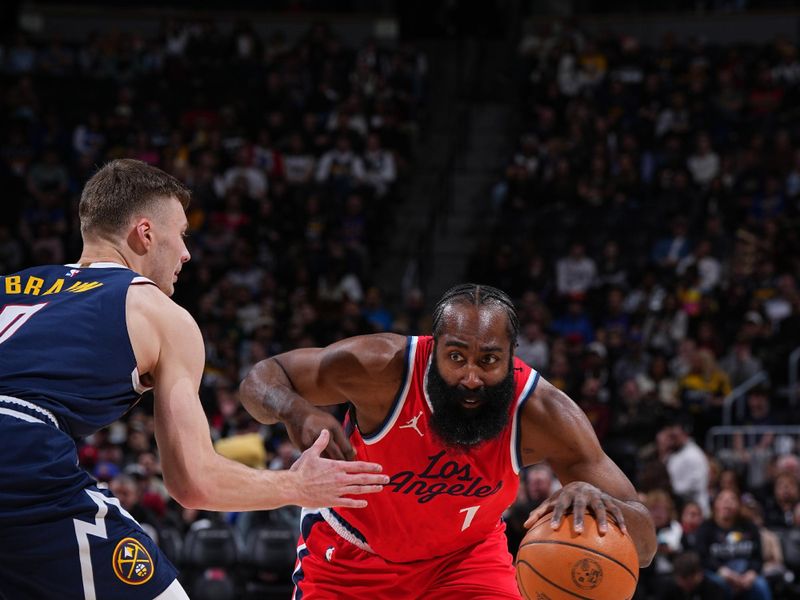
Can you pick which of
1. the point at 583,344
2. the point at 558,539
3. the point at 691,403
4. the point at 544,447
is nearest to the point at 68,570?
the point at 558,539

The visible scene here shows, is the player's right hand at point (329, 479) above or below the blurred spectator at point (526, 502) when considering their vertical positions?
above

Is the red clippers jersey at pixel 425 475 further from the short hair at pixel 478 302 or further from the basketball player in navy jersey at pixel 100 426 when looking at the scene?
the basketball player in navy jersey at pixel 100 426

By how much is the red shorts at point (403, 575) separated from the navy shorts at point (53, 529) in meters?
1.46

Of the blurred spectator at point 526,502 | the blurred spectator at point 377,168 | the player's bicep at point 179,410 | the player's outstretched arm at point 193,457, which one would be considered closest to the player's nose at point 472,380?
the player's outstretched arm at point 193,457

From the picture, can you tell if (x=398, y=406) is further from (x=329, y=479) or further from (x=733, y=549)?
(x=733, y=549)

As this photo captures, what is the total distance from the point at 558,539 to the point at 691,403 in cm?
835

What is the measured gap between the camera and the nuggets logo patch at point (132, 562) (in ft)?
10.3

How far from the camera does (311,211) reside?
597 inches

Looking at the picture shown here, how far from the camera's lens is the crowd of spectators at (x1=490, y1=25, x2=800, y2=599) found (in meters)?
9.58

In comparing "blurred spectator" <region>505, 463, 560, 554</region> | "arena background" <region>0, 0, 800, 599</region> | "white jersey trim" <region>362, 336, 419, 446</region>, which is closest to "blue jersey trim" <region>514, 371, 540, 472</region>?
"white jersey trim" <region>362, 336, 419, 446</region>

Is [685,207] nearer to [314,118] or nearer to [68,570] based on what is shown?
[314,118]

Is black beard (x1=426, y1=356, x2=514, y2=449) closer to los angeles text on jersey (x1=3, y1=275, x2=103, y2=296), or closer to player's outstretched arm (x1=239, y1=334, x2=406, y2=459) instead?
player's outstretched arm (x1=239, y1=334, x2=406, y2=459)

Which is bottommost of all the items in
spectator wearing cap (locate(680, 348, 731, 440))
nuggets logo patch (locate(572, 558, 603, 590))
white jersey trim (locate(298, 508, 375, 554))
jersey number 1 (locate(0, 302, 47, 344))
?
spectator wearing cap (locate(680, 348, 731, 440))

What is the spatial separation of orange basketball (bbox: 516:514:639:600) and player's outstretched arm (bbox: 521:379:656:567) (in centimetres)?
8
